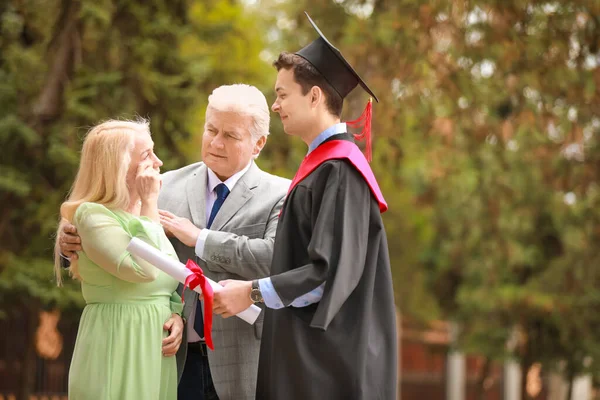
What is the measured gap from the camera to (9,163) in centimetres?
928

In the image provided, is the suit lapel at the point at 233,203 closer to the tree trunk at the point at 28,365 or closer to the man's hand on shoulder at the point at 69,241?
the man's hand on shoulder at the point at 69,241

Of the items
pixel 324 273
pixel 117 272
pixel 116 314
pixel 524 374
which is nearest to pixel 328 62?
pixel 324 273

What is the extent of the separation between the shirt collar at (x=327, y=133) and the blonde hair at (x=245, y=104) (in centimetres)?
40

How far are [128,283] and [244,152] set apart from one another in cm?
81

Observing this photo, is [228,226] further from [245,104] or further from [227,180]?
[245,104]

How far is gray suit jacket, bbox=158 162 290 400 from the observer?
4.00 meters

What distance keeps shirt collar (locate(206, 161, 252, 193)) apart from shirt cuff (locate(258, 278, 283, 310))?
0.80m

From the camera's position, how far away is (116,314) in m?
3.74

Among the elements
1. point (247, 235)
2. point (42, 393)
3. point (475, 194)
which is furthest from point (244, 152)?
point (42, 393)

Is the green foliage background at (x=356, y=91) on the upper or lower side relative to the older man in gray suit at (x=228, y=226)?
upper

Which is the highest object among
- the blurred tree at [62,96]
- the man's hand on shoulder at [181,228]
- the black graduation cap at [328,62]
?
the blurred tree at [62,96]

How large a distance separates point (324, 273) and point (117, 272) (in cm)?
79

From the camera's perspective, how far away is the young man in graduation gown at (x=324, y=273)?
3557 millimetres

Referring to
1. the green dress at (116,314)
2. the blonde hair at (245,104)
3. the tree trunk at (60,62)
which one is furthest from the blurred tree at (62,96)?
the green dress at (116,314)
